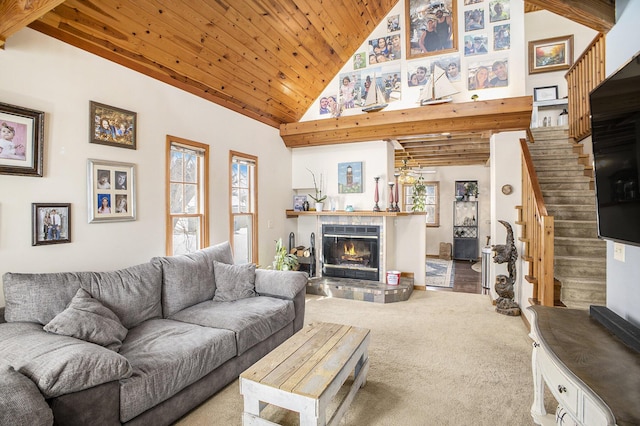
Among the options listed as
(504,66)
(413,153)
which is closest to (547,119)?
(413,153)

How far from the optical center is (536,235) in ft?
11.8

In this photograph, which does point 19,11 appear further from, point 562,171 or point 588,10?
point 562,171

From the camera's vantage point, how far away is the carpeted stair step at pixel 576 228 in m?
3.98

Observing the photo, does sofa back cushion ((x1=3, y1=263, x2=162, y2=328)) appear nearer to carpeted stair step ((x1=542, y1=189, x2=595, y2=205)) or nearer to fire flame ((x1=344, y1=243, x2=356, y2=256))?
fire flame ((x1=344, y1=243, x2=356, y2=256))

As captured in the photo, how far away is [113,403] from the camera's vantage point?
1.70 meters

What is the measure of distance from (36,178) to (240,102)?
2.65 m

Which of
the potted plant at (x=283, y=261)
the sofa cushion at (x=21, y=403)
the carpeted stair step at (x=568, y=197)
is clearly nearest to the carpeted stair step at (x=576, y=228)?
the carpeted stair step at (x=568, y=197)

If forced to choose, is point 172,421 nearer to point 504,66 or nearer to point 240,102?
point 240,102

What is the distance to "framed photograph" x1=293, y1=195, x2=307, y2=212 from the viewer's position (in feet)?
19.1

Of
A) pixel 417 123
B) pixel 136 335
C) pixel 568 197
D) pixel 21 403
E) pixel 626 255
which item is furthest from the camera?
pixel 417 123

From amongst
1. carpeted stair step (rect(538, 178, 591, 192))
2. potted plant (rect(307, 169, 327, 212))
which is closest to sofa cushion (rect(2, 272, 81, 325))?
potted plant (rect(307, 169, 327, 212))

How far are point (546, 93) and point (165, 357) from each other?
8.47 m

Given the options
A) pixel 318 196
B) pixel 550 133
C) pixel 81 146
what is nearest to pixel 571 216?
pixel 550 133

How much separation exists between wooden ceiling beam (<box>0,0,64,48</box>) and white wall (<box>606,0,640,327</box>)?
303cm
